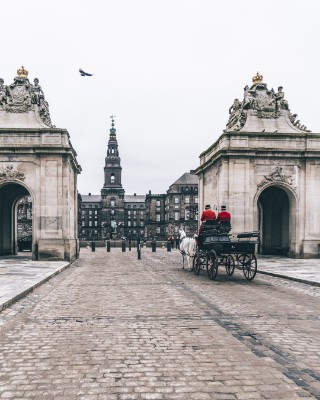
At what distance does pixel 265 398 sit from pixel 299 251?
847 inches

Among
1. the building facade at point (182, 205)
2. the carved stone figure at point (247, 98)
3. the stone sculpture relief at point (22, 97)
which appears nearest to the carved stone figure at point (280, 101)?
the carved stone figure at point (247, 98)

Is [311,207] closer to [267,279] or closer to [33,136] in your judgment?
[267,279]

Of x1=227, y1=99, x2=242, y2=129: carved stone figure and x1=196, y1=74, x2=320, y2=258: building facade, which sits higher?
x1=227, y1=99, x2=242, y2=129: carved stone figure

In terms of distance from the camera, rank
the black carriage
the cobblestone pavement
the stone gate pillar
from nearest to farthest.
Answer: the cobblestone pavement < the black carriage < the stone gate pillar

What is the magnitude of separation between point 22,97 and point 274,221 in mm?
17933

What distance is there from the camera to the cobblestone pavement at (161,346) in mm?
4602

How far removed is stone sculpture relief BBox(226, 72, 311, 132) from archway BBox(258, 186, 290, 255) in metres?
5.06

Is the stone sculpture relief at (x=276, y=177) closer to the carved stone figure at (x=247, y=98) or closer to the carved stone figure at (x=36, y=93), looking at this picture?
the carved stone figure at (x=247, y=98)

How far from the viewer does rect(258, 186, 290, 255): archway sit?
92.8 feet

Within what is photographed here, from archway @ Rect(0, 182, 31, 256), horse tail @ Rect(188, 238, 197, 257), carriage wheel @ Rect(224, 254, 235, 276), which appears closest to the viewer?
carriage wheel @ Rect(224, 254, 235, 276)

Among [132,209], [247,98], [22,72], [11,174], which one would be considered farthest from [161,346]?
[132,209]

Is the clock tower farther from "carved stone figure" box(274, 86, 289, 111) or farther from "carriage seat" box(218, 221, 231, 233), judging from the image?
"carriage seat" box(218, 221, 231, 233)

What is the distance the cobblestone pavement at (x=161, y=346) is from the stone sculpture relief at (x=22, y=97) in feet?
51.4

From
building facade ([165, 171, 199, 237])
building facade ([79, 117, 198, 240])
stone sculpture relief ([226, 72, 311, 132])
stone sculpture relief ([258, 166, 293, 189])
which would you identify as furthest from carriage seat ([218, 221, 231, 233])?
building facade ([165, 171, 199, 237])
